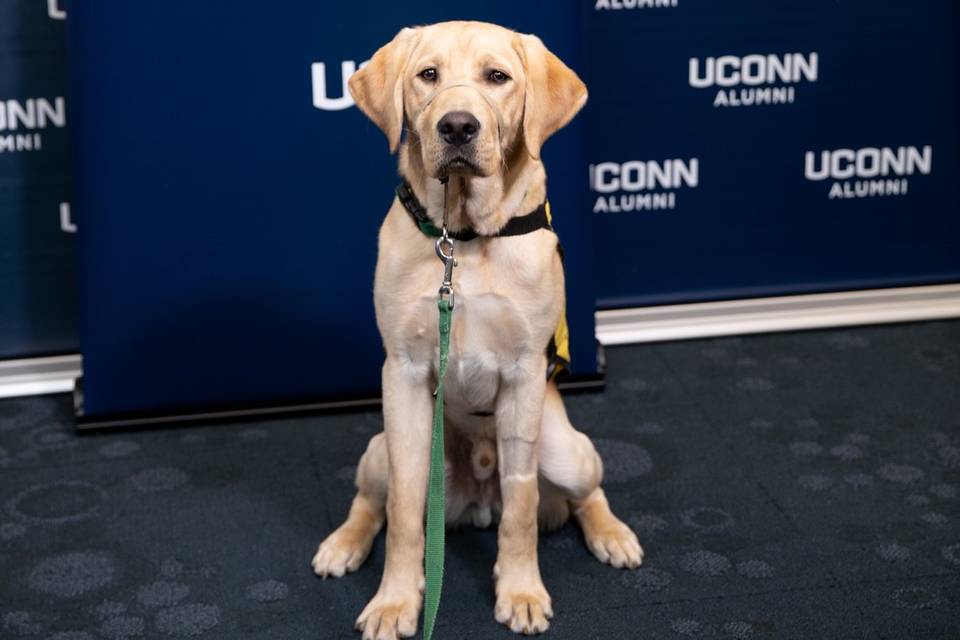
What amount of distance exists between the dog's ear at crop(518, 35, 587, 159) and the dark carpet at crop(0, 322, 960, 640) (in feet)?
3.52

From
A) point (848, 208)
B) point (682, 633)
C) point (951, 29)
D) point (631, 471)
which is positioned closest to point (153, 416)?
point (631, 471)

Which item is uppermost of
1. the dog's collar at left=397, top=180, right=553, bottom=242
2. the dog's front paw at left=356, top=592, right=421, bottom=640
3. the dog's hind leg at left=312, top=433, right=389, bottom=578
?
the dog's collar at left=397, top=180, right=553, bottom=242

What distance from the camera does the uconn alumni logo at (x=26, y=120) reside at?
13.5 feet

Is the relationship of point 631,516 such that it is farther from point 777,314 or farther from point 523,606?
point 777,314

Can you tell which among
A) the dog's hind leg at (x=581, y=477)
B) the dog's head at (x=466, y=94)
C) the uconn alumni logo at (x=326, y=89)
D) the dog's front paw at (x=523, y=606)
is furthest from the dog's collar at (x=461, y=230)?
the uconn alumni logo at (x=326, y=89)

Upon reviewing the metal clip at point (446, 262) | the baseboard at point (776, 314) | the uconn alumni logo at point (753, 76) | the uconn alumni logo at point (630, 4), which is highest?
the uconn alumni logo at point (630, 4)

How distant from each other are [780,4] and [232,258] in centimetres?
204

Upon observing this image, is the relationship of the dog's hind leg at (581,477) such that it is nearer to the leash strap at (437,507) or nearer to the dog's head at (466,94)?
the leash strap at (437,507)

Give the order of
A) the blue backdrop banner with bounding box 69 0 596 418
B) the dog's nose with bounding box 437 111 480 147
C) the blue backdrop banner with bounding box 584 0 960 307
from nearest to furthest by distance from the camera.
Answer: the dog's nose with bounding box 437 111 480 147, the blue backdrop banner with bounding box 69 0 596 418, the blue backdrop banner with bounding box 584 0 960 307

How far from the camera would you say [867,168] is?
183 inches

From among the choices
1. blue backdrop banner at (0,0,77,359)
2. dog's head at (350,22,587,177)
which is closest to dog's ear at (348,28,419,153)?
dog's head at (350,22,587,177)

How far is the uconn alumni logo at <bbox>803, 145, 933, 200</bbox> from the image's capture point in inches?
182

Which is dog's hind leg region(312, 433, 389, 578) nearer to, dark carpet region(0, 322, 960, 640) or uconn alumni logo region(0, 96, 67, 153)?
dark carpet region(0, 322, 960, 640)

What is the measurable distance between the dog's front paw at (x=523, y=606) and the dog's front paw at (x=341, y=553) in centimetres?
38
